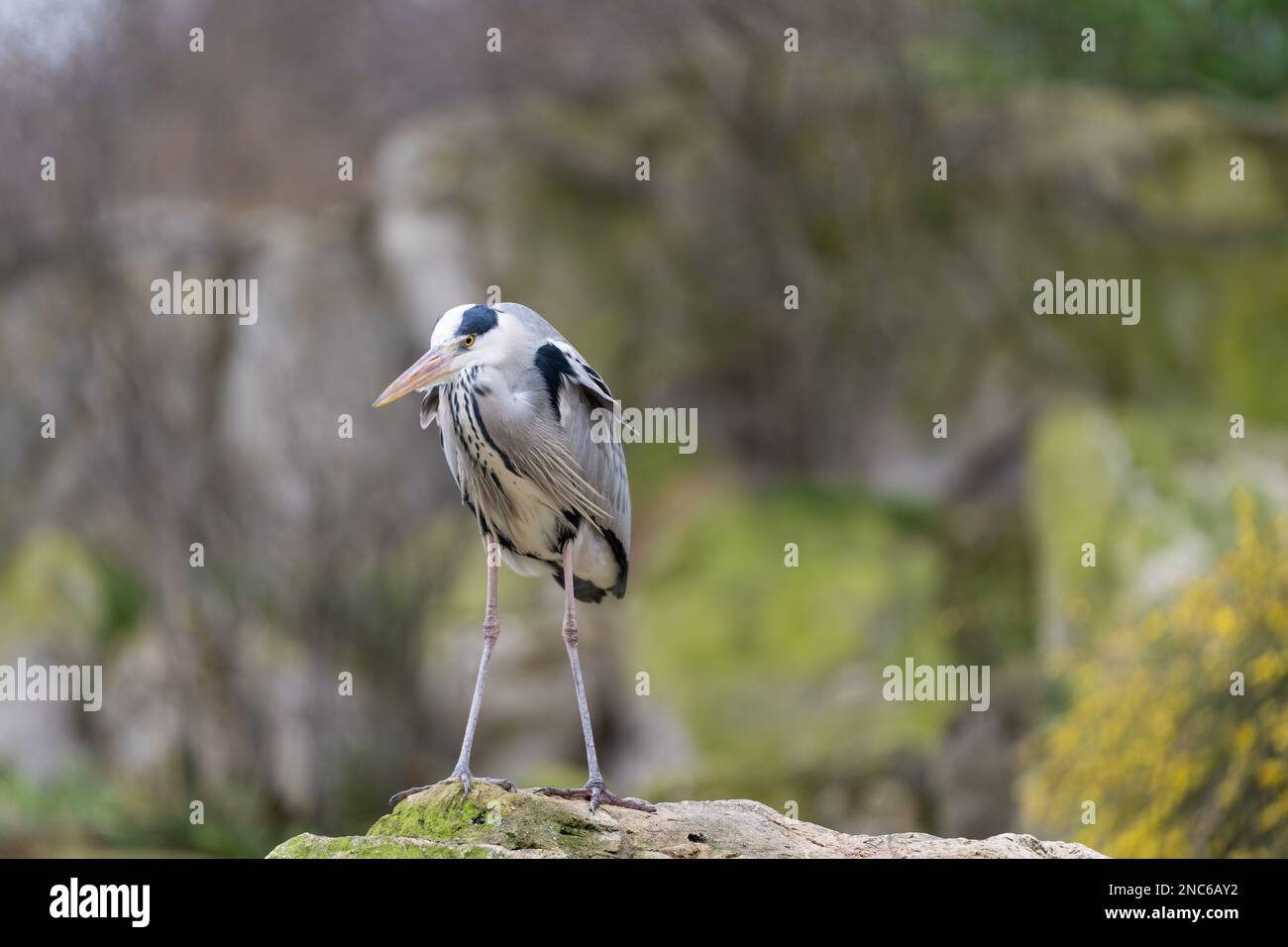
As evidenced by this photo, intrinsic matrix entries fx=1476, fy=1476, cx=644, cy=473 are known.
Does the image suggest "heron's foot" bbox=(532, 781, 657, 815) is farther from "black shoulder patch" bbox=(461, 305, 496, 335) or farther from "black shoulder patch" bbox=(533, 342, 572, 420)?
"black shoulder patch" bbox=(461, 305, 496, 335)

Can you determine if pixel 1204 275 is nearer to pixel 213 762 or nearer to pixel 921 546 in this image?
pixel 921 546

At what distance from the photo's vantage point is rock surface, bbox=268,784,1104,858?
3.94 metres

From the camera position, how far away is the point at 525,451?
421 cm

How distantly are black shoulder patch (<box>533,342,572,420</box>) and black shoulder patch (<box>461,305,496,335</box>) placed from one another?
202mm

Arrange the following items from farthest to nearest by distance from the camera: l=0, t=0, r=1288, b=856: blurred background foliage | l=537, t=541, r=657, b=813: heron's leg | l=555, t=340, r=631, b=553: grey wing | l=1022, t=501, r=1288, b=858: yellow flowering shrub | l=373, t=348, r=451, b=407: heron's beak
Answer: l=0, t=0, r=1288, b=856: blurred background foliage, l=1022, t=501, r=1288, b=858: yellow flowering shrub, l=555, t=340, r=631, b=553: grey wing, l=537, t=541, r=657, b=813: heron's leg, l=373, t=348, r=451, b=407: heron's beak

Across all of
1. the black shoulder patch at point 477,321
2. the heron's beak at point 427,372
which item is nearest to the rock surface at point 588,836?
the heron's beak at point 427,372

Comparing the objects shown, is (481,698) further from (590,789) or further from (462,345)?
(462,345)

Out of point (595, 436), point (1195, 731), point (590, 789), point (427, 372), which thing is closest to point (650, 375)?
point (1195, 731)

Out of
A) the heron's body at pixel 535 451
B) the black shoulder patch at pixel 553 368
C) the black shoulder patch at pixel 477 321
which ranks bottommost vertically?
the heron's body at pixel 535 451

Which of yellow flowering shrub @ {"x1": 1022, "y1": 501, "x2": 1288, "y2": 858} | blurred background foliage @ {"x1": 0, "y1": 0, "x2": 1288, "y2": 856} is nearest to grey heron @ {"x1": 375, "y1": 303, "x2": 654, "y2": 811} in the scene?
yellow flowering shrub @ {"x1": 1022, "y1": 501, "x2": 1288, "y2": 858}

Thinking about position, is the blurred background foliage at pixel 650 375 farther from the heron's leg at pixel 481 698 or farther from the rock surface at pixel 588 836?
the heron's leg at pixel 481 698

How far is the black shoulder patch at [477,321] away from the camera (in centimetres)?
408
